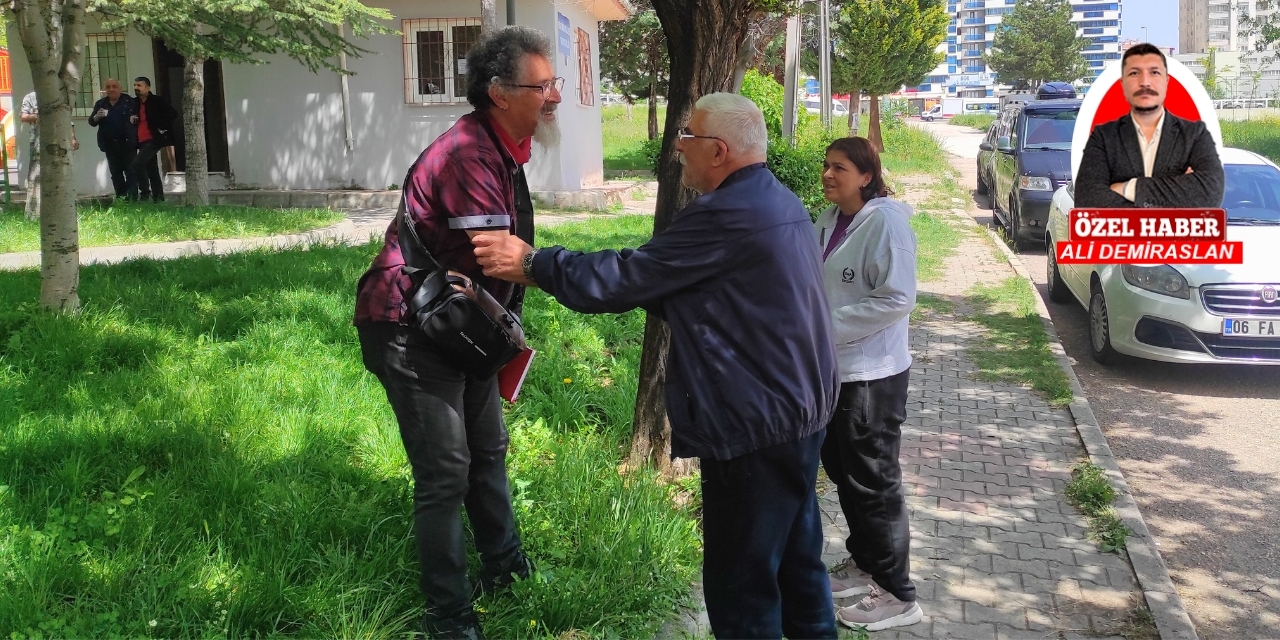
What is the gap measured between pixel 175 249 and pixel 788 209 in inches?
370

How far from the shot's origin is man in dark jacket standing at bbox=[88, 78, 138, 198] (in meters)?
14.8

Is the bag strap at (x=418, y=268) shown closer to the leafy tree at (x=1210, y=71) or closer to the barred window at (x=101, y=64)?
the leafy tree at (x=1210, y=71)

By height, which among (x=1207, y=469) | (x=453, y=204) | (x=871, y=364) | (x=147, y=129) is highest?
(x=147, y=129)

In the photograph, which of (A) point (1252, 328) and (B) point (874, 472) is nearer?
(B) point (874, 472)

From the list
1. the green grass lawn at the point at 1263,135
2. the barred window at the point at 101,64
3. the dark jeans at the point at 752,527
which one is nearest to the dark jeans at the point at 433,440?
the dark jeans at the point at 752,527

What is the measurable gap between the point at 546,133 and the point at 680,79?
5.58 feet

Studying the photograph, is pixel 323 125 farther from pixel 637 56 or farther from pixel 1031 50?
pixel 637 56

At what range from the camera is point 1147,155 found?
8.21ft

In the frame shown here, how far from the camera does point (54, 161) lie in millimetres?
7078

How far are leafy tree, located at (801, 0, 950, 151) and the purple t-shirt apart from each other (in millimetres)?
32210

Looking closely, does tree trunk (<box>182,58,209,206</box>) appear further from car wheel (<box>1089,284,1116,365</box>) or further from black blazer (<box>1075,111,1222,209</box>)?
black blazer (<box>1075,111,1222,209</box>)

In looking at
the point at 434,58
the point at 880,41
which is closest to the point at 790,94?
the point at 434,58

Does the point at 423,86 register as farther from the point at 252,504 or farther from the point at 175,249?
the point at 252,504

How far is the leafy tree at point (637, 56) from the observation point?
102 feet
